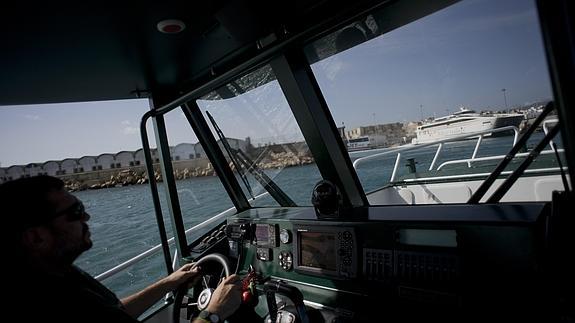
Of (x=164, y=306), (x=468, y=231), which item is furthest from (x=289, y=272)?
(x=164, y=306)

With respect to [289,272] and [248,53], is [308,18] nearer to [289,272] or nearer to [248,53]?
[248,53]

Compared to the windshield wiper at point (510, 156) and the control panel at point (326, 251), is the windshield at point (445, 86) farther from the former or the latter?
the control panel at point (326, 251)

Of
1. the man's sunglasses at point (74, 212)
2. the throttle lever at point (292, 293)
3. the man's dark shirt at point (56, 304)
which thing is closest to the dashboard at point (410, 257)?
the throttle lever at point (292, 293)

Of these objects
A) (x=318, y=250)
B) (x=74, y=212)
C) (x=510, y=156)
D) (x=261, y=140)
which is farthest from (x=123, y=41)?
(x=510, y=156)

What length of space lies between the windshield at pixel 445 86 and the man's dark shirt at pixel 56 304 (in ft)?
5.22

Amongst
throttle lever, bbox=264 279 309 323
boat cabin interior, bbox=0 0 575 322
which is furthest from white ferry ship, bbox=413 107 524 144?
throttle lever, bbox=264 279 309 323

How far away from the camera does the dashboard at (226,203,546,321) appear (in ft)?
3.79

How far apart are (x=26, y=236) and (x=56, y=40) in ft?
3.40

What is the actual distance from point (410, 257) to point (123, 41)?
181cm

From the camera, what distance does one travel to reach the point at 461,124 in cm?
207

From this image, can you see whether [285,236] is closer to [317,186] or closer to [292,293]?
[317,186]

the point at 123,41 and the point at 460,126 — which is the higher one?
the point at 123,41

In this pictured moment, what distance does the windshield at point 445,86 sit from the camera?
1563 millimetres

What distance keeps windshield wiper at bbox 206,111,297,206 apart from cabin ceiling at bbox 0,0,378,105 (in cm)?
59
